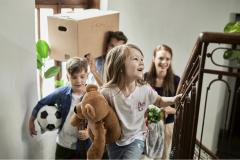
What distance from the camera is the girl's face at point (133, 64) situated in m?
1.80

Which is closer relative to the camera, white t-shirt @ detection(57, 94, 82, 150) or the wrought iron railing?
the wrought iron railing

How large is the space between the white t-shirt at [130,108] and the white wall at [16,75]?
661 mm

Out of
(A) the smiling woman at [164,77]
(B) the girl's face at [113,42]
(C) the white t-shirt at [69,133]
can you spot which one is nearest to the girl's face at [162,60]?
(A) the smiling woman at [164,77]

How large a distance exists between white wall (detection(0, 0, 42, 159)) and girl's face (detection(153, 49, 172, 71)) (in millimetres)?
1029

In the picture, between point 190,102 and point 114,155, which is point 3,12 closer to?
point 114,155

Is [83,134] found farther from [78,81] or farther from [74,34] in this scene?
[74,34]

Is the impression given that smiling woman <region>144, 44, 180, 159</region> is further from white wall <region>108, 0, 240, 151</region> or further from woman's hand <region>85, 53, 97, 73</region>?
white wall <region>108, 0, 240, 151</region>

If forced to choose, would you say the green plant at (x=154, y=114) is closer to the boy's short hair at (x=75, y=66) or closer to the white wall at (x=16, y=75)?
the boy's short hair at (x=75, y=66)

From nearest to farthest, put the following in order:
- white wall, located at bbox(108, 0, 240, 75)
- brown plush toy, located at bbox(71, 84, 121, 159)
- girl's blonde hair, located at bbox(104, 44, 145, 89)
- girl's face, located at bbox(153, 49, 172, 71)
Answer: brown plush toy, located at bbox(71, 84, 121, 159) → girl's blonde hair, located at bbox(104, 44, 145, 89) → girl's face, located at bbox(153, 49, 172, 71) → white wall, located at bbox(108, 0, 240, 75)

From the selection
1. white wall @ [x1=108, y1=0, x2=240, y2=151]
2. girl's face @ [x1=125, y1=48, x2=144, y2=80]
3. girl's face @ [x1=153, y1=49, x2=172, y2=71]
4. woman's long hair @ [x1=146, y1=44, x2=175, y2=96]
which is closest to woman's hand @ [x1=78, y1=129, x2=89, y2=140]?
girl's face @ [x1=125, y1=48, x2=144, y2=80]

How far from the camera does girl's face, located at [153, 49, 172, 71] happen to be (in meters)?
2.57

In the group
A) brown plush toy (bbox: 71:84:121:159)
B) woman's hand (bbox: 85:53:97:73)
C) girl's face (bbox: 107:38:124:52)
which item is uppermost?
girl's face (bbox: 107:38:124:52)

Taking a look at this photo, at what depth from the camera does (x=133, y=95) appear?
6.06 feet

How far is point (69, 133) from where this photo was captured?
218cm
